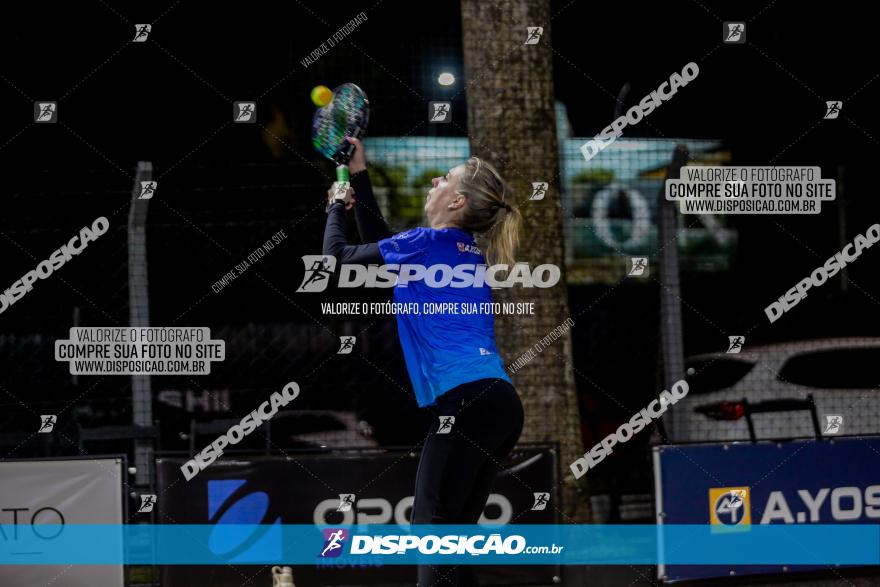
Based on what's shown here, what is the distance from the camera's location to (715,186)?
862 cm

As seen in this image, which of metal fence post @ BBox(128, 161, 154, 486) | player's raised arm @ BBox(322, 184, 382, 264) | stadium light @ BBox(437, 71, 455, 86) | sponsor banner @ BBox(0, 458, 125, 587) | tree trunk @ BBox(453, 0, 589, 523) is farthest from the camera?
stadium light @ BBox(437, 71, 455, 86)

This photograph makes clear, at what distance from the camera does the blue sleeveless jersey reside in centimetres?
491

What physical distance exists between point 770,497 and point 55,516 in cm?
457

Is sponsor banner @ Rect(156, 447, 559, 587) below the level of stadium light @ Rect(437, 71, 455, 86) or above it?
below

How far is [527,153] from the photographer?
834 cm

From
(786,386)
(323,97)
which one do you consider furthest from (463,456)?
(786,386)

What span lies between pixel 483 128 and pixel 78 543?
155 inches

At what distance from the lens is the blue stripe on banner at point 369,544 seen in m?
7.16

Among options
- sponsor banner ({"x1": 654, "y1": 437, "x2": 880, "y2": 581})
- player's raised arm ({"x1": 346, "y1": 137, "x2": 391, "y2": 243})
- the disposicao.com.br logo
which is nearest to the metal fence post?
the disposicao.com.br logo

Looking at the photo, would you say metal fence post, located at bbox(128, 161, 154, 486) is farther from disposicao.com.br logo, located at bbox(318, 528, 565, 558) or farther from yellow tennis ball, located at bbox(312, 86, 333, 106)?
yellow tennis ball, located at bbox(312, 86, 333, 106)

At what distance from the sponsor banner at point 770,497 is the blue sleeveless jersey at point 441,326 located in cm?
280

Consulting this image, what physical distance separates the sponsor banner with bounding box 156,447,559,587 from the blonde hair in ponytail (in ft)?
8.19

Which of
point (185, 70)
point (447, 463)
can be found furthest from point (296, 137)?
point (447, 463)

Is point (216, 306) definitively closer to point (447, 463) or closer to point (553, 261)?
point (553, 261)
